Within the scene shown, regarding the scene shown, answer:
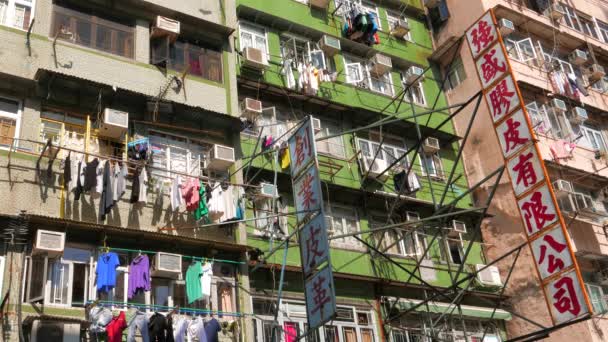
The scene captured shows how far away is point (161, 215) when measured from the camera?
45.7 ft

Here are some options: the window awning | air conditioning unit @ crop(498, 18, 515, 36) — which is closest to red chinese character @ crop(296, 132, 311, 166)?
the window awning

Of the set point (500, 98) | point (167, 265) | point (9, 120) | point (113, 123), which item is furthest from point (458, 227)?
point (9, 120)

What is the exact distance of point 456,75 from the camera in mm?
23062

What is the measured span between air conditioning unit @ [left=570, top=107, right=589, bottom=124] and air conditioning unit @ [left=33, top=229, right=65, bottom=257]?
16904 mm

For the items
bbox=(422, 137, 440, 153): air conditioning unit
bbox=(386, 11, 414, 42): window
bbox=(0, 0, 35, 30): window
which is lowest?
bbox=(422, 137, 440, 153): air conditioning unit

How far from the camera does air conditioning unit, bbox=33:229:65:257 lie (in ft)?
38.5

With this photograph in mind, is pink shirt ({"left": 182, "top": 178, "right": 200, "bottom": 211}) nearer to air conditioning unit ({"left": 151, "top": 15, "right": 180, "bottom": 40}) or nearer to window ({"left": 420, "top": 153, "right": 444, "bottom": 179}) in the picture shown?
air conditioning unit ({"left": 151, "top": 15, "right": 180, "bottom": 40})

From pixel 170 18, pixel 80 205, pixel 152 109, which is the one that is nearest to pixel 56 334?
pixel 80 205

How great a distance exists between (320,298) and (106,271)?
A: 381 centimetres

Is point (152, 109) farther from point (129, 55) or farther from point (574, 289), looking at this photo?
point (574, 289)

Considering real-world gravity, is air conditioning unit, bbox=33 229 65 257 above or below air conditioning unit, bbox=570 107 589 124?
below

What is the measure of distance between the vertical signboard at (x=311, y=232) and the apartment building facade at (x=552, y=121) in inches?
279

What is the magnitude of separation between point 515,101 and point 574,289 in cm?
393

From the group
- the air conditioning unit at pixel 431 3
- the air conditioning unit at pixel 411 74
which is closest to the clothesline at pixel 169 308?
the air conditioning unit at pixel 411 74
